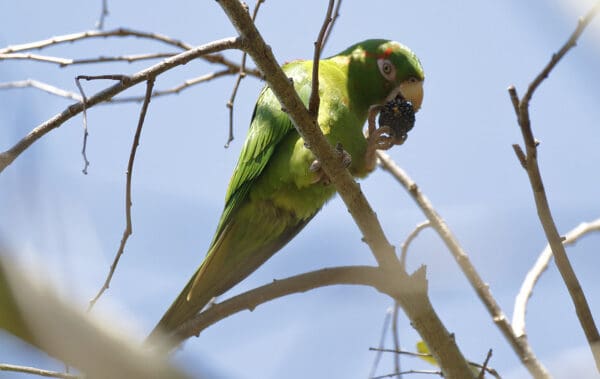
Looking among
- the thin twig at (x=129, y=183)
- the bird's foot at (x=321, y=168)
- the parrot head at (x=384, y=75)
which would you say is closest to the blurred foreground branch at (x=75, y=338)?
the thin twig at (x=129, y=183)

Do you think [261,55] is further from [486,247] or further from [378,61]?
[378,61]

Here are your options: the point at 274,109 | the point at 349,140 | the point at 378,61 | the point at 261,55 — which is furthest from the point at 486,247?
the point at 378,61

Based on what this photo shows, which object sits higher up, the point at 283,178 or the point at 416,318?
the point at 283,178

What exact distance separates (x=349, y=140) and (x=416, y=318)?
102 centimetres

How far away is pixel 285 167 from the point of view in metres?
3.00

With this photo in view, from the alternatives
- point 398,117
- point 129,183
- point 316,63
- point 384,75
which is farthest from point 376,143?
point 129,183

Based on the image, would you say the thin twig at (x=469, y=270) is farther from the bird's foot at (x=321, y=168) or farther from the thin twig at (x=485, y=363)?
the bird's foot at (x=321, y=168)

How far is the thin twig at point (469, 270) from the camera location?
2.51 m

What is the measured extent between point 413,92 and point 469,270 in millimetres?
985

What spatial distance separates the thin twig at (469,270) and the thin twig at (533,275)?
44mm

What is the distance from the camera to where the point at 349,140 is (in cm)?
298

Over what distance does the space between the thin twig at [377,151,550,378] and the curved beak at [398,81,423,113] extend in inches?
12.2

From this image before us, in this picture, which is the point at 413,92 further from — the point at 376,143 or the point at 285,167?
the point at 285,167

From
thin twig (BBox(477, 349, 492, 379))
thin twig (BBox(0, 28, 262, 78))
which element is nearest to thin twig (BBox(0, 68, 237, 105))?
thin twig (BBox(0, 28, 262, 78))
